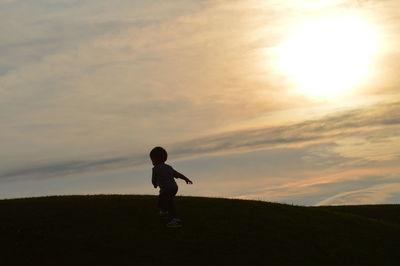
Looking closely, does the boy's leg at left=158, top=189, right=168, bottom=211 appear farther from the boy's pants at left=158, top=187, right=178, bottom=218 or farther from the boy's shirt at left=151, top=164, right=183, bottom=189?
the boy's shirt at left=151, top=164, right=183, bottom=189

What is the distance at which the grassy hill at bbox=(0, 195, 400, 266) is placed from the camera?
2309 cm

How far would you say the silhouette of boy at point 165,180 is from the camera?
2541 cm

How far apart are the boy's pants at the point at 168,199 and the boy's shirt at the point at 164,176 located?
0.59 feet

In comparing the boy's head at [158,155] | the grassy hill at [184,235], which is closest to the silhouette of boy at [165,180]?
the boy's head at [158,155]

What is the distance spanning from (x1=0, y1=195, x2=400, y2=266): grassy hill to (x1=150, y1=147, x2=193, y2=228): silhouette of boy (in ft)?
2.71

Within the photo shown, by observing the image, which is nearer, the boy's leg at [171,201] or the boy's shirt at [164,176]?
the boy's shirt at [164,176]

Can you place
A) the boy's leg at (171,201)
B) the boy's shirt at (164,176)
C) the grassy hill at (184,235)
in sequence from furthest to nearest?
the boy's leg at (171,201)
the boy's shirt at (164,176)
the grassy hill at (184,235)

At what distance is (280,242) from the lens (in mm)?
26266

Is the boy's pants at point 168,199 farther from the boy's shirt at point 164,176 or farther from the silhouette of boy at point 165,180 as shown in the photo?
the boy's shirt at point 164,176

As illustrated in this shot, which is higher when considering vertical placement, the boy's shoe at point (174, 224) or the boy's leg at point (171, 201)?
the boy's leg at point (171, 201)

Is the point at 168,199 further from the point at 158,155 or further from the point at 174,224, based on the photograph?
the point at 158,155

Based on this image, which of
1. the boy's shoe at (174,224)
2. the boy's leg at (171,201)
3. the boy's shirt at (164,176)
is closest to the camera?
the boy's shirt at (164,176)

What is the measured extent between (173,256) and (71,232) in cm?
515

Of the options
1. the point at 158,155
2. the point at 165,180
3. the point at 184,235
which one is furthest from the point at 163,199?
the point at 158,155
